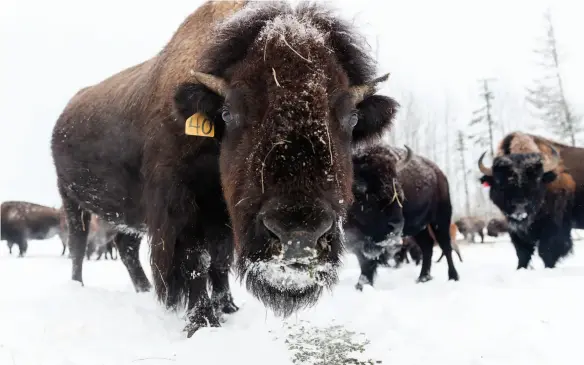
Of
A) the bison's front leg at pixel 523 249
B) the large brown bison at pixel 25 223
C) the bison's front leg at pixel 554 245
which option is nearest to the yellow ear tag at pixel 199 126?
the bison's front leg at pixel 523 249

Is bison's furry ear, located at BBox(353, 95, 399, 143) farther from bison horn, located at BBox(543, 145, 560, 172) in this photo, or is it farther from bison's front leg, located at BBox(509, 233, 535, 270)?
bison's front leg, located at BBox(509, 233, 535, 270)

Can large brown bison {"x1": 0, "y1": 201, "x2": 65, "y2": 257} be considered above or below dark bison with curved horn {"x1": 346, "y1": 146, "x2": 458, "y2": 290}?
below

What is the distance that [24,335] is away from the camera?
10.5 feet

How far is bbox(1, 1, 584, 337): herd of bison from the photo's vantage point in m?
2.50

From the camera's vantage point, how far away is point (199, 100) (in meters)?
3.41

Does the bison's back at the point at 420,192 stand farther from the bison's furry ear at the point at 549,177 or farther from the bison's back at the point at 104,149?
the bison's back at the point at 104,149

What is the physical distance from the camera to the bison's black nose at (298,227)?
2.26 metres

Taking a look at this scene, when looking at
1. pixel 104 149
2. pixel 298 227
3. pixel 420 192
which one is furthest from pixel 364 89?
pixel 420 192

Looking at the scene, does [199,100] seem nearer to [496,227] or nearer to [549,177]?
[549,177]

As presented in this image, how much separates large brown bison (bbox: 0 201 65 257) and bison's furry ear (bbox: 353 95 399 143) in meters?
23.8

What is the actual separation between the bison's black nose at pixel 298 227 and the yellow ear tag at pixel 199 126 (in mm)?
1325

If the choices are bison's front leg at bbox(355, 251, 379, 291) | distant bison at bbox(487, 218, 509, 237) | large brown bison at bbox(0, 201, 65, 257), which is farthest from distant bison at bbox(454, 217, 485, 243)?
large brown bison at bbox(0, 201, 65, 257)

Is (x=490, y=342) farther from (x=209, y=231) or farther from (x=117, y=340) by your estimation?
(x=117, y=340)

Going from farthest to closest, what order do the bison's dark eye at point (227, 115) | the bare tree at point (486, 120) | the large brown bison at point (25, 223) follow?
the bare tree at point (486, 120), the large brown bison at point (25, 223), the bison's dark eye at point (227, 115)
